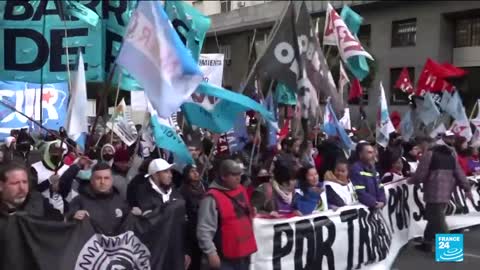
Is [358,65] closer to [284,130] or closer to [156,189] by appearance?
[284,130]

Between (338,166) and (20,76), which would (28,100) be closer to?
(20,76)

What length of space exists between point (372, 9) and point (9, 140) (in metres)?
25.7

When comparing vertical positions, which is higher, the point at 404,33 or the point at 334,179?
the point at 404,33

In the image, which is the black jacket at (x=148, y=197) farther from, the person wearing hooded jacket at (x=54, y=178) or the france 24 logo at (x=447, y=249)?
the france 24 logo at (x=447, y=249)

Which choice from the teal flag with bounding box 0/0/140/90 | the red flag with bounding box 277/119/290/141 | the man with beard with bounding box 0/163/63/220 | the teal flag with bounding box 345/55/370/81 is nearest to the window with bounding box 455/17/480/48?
the red flag with bounding box 277/119/290/141

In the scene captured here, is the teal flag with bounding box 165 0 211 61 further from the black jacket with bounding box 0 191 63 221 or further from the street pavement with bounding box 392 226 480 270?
the street pavement with bounding box 392 226 480 270

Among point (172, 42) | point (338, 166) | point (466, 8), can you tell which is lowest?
point (338, 166)

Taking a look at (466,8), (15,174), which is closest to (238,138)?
(15,174)

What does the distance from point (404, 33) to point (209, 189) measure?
27.8 m

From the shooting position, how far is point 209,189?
17.1ft

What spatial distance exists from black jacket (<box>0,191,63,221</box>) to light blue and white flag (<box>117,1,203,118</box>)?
3.60 ft

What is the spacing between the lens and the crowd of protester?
500 centimetres

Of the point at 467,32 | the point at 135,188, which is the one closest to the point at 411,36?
the point at 467,32

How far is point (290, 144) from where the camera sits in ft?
31.9
